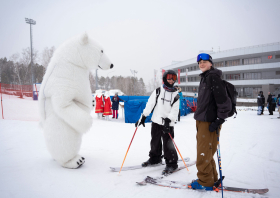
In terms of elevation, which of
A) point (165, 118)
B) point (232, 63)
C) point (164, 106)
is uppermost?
point (232, 63)

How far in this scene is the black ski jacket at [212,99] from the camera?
6.23 ft

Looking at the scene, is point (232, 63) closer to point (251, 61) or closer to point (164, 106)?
point (251, 61)

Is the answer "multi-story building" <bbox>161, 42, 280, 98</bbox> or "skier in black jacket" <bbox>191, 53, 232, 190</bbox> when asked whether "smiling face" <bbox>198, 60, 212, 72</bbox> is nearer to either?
"skier in black jacket" <bbox>191, 53, 232, 190</bbox>

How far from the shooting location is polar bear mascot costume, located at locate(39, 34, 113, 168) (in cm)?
222

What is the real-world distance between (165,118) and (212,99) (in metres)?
0.88

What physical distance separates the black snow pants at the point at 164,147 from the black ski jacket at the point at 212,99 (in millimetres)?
861

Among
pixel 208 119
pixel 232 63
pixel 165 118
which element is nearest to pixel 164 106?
pixel 165 118

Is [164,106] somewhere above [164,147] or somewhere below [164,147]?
above

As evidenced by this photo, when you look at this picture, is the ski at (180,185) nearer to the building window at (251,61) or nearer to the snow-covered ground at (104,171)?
the snow-covered ground at (104,171)

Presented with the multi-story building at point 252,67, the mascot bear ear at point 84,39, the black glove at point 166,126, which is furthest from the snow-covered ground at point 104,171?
the multi-story building at point 252,67

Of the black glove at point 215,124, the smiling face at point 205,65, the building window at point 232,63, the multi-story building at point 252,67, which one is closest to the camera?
the black glove at point 215,124

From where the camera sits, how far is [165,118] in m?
2.67

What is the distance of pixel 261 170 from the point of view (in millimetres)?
2805

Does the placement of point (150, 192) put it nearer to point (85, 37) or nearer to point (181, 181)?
point (181, 181)
